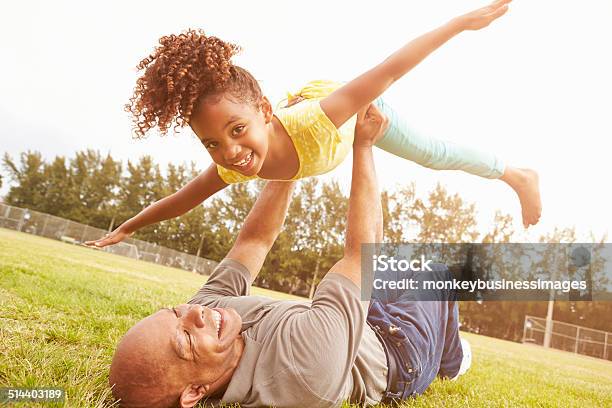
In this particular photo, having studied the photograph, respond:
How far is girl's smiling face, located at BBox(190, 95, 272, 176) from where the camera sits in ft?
10.3

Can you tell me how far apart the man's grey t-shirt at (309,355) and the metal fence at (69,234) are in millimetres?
36365

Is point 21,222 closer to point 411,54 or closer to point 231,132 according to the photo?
point 231,132

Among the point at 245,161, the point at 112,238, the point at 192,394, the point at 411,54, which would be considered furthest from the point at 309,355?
the point at 112,238

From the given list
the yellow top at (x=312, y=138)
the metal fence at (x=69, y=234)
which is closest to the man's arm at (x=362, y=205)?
the yellow top at (x=312, y=138)

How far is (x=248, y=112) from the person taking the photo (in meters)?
3.29

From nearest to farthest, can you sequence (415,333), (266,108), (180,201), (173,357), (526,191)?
(173,357)
(415,333)
(266,108)
(180,201)
(526,191)

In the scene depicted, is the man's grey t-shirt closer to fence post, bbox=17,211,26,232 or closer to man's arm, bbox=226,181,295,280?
man's arm, bbox=226,181,295,280

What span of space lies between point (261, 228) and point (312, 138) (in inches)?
31.3

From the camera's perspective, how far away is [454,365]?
353 cm

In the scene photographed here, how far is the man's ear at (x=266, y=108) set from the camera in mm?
3568

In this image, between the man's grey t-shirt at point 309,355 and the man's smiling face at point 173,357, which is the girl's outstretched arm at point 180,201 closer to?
the man's grey t-shirt at point 309,355

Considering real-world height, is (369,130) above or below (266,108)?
below

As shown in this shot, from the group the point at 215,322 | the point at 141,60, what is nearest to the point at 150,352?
the point at 215,322

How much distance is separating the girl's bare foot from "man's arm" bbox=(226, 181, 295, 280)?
7.85 ft
